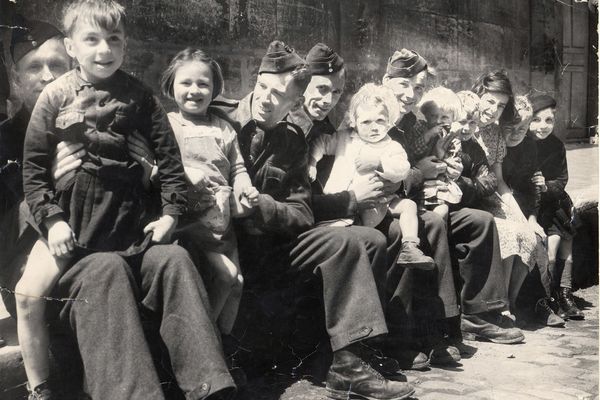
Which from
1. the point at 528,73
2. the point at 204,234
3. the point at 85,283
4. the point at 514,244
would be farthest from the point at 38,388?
the point at 528,73

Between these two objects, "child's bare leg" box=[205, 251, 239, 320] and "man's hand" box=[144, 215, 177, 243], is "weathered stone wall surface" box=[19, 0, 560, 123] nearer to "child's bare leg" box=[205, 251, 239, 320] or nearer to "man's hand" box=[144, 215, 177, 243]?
"man's hand" box=[144, 215, 177, 243]

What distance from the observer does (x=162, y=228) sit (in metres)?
2.82

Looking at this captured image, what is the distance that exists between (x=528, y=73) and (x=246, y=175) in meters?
5.09

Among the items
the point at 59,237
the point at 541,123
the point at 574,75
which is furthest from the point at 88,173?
the point at 574,75

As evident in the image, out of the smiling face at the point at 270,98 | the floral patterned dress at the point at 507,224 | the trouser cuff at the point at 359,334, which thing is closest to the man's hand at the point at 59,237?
the smiling face at the point at 270,98

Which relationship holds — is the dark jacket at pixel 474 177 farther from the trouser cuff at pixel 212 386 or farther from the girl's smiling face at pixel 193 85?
the trouser cuff at pixel 212 386

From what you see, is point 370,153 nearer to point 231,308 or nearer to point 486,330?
point 231,308

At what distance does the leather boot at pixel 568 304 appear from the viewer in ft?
16.3

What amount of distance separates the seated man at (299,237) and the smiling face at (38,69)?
0.71 meters

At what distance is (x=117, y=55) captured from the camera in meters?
2.73

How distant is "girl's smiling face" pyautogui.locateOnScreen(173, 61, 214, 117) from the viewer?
3027mm

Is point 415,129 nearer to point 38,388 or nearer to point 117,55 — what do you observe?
point 117,55

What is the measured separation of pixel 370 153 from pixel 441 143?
778 mm

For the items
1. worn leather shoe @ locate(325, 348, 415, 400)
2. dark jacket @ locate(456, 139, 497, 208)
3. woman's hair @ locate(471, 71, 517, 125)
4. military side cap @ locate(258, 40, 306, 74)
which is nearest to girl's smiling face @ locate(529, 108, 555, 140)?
woman's hair @ locate(471, 71, 517, 125)
